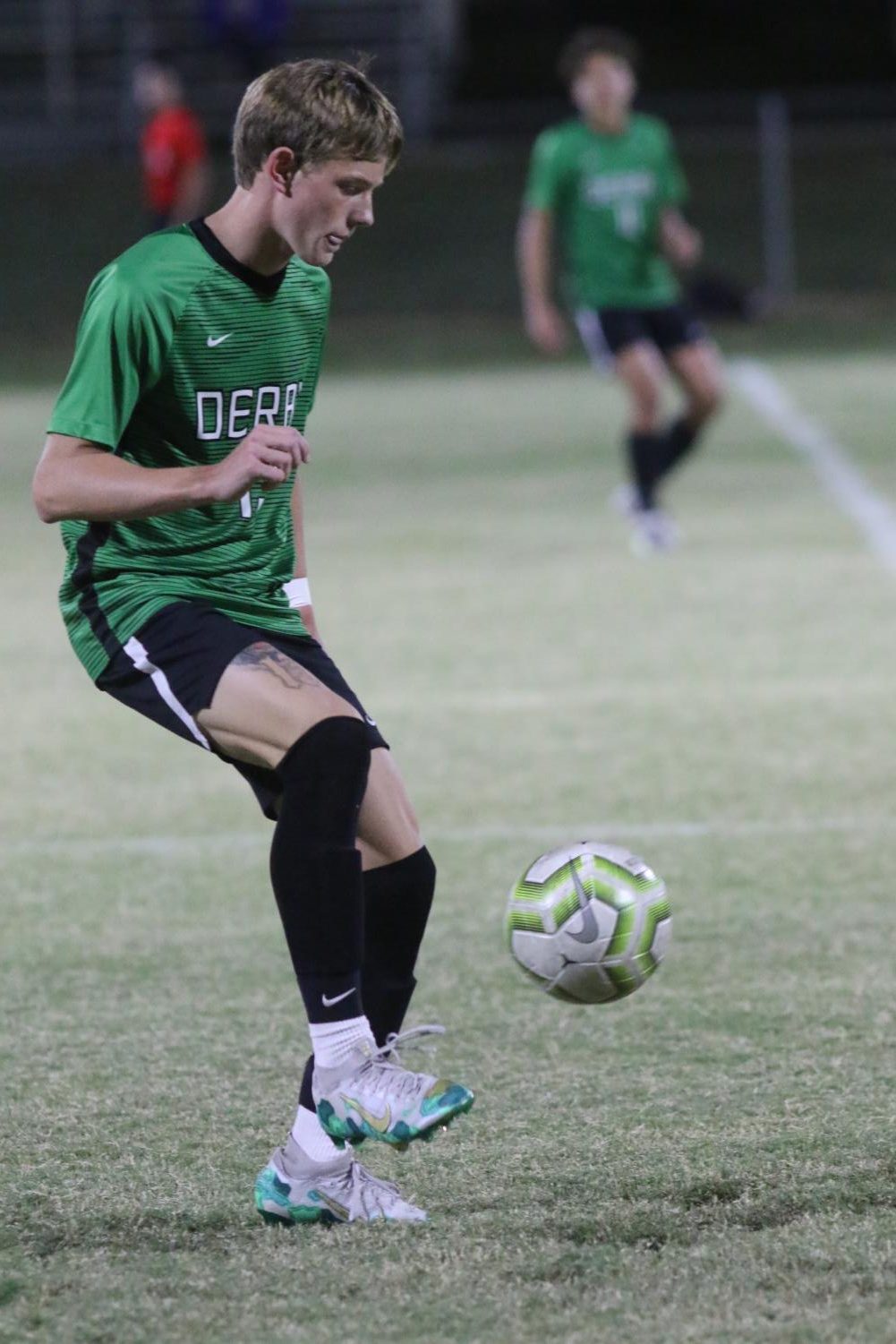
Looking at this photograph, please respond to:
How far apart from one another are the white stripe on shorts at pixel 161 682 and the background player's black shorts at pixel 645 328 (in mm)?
7999

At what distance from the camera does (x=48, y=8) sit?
85.1 feet

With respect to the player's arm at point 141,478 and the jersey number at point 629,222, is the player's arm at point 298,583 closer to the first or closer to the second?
the player's arm at point 141,478

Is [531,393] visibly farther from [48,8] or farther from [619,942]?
[619,942]

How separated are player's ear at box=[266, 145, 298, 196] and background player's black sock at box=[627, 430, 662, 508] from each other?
7.72 metres

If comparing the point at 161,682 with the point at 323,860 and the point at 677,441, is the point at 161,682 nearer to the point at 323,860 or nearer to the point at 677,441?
the point at 323,860

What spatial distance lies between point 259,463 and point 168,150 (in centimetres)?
1891

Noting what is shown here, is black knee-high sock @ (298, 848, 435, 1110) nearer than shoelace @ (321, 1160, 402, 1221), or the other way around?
shoelace @ (321, 1160, 402, 1221)

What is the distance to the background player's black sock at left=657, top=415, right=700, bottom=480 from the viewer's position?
11.2 meters

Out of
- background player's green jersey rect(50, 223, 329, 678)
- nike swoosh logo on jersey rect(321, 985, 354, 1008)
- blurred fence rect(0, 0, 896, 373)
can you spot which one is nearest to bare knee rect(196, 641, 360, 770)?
background player's green jersey rect(50, 223, 329, 678)

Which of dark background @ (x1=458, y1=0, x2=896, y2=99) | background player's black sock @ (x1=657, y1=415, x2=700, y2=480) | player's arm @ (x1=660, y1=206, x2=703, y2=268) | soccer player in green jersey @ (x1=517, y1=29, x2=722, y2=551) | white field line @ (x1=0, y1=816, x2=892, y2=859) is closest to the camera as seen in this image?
white field line @ (x1=0, y1=816, x2=892, y2=859)

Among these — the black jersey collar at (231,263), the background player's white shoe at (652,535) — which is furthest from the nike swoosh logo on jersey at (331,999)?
the background player's white shoe at (652,535)

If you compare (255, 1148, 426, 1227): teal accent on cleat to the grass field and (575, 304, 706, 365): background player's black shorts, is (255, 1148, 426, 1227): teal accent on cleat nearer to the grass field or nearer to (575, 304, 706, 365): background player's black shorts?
the grass field

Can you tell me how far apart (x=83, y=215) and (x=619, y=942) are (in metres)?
21.9

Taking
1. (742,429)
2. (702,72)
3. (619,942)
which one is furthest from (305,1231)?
(702,72)
